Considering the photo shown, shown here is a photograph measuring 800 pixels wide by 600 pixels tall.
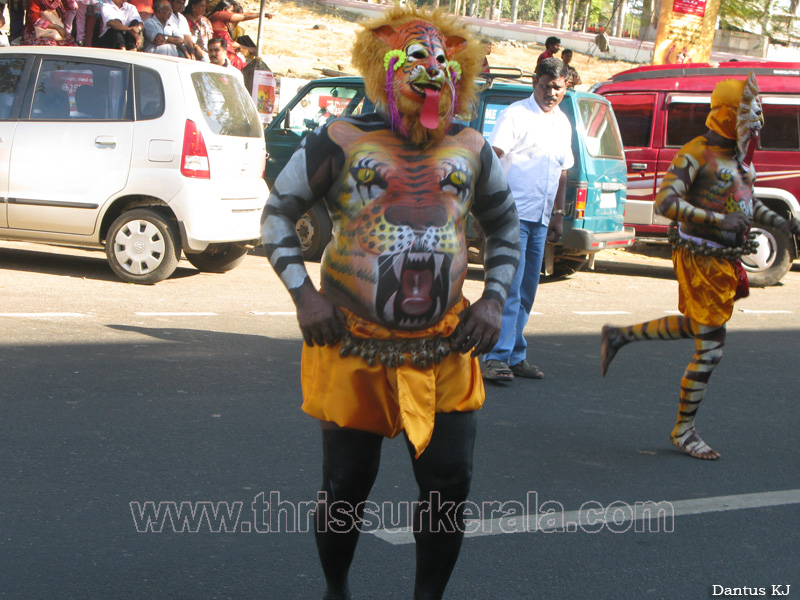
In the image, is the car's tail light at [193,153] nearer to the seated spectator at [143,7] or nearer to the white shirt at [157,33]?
the white shirt at [157,33]

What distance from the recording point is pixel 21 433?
4633mm

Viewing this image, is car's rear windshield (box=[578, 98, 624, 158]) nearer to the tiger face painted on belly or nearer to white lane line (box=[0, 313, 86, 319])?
white lane line (box=[0, 313, 86, 319])

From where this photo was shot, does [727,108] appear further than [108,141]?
No

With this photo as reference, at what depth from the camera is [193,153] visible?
353 inches

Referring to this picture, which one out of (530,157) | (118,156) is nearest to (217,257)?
(118,156)

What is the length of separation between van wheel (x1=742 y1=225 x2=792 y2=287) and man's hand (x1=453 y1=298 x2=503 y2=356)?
10.4 meters

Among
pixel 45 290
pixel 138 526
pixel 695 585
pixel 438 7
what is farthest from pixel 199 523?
pixel 45 290

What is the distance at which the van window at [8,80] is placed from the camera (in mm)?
9281

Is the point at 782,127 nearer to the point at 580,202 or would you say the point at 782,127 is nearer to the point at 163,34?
the point at 580,202

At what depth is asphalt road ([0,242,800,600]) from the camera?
3.41m

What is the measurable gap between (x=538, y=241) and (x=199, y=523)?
10.8 ft

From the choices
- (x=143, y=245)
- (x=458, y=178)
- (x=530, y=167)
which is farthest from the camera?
(x=143, y=245)

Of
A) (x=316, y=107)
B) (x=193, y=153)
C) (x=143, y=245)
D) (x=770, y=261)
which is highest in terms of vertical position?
(x=316, y=107)

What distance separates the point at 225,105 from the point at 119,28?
3.84 m
